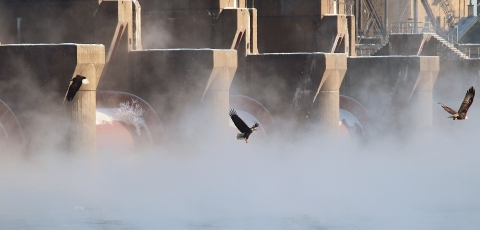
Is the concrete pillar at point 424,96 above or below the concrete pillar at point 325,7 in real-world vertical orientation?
below

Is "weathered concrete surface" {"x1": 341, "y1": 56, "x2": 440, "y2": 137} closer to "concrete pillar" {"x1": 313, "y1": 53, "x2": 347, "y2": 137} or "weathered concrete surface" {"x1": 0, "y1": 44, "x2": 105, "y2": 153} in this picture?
"concrete pillar" {"x1": 313, "y1": 53, "x2": 347, "y2": 137}

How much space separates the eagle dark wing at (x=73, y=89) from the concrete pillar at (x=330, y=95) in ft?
38.1

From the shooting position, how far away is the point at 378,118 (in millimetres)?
46656

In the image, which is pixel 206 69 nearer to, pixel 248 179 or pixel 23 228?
pixel 248 179

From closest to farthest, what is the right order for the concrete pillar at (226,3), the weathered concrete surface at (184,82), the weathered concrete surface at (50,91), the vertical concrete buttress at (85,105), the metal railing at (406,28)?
the weathered concrete surface at (50,91)
the vertical concrete buttress at (85,105)
the weathered concrete surface at (184,82)
the concrete pillar at (226,3)
the metal railing at (406,28)

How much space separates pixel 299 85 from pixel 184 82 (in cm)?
616

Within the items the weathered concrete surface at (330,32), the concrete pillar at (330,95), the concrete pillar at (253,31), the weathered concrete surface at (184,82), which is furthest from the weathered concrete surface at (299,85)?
the weathered concrete surface at (330,32)

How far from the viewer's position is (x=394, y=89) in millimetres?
45906

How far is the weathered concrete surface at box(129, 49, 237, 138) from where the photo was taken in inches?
1355

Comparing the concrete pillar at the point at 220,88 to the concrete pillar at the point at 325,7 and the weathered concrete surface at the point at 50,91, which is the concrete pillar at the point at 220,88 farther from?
the concrete pillar at the point at 325,7

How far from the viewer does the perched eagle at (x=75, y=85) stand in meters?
29.5

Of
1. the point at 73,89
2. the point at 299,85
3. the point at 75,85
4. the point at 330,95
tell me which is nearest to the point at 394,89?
the point at 330,95

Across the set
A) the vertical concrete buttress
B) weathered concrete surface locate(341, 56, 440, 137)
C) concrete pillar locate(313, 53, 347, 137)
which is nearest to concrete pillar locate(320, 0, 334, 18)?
weathered concrete surface locate(341, 56, 440, 137)

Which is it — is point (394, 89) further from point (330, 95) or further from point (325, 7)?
point (330, 95)
